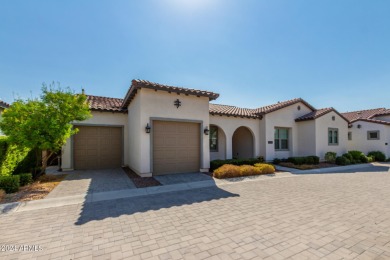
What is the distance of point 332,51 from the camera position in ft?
37.1

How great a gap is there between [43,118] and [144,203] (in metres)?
6.24

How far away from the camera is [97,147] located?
39.8ft

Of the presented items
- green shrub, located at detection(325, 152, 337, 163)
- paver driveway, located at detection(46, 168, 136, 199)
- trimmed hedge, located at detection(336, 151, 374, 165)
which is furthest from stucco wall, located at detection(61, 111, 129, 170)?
trimmed hedge, located at detection(336, 151, 374, 165)

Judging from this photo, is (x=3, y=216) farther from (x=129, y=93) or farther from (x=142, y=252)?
(x=129, y=93)

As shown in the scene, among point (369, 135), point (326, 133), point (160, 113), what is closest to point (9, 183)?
point (160, 113)

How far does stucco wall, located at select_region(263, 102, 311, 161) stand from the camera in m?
15.2

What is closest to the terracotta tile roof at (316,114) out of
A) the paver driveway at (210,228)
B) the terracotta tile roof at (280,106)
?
the terracotta tile roof at (280,106)

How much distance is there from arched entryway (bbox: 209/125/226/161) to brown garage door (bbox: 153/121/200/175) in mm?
3899

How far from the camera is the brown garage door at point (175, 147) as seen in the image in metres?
9.98

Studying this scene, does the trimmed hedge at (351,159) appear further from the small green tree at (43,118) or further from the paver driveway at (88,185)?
the small green tree at (43,118)

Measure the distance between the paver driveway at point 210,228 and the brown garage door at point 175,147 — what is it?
11.5 feet

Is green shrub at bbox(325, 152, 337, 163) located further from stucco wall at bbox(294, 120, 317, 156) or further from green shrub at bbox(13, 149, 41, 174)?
green shrub at bbox(13, 149, 41, 174)

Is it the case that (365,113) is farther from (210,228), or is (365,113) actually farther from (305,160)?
(210,228)

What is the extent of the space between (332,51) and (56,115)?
15.9m
